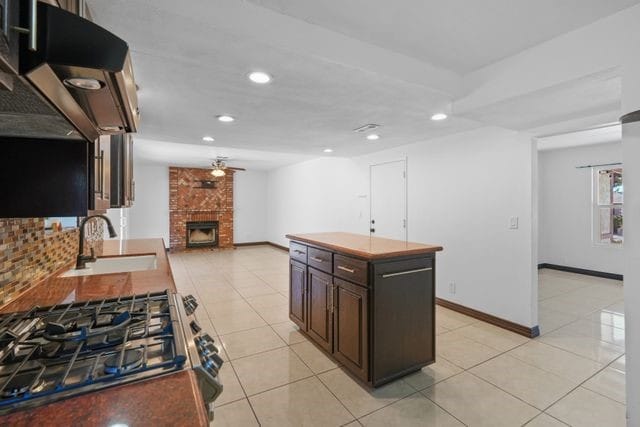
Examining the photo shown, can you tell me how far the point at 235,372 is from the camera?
7.95 feet

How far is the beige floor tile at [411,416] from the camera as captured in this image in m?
1.86

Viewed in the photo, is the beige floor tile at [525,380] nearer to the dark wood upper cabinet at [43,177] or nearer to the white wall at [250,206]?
the dark wood upper cabinet at [43,177]

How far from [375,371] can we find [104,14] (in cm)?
258

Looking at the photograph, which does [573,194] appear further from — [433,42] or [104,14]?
[104,14]

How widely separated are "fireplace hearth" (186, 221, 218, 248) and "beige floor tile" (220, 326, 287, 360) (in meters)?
6.14

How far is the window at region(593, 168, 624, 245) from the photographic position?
5207mm

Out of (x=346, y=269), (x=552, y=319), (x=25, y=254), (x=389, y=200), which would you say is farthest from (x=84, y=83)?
(x=552, y=319)

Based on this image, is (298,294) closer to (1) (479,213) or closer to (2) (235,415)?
(2) (235,415)

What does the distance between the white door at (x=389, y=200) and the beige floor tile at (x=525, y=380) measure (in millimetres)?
2164

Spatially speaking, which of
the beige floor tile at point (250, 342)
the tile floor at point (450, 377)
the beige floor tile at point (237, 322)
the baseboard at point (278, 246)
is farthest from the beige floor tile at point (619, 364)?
the baseboard at point (278, 246)

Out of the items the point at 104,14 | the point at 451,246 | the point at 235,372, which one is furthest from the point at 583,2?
the point at 235,372

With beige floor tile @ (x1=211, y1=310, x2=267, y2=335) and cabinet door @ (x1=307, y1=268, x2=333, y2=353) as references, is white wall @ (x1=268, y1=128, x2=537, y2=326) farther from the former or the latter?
beige floor tile @ (x1=211, y1=310, x2=267, y2=335)

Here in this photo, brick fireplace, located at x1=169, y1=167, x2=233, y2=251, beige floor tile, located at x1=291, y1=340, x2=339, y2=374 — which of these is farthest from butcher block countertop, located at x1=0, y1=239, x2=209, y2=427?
brick fireplace, located at x1=169, y1=167, x2=233, y2=251

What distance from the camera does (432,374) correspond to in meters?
2.39
